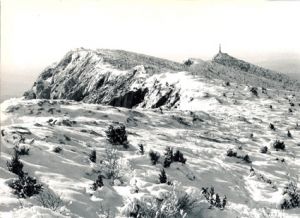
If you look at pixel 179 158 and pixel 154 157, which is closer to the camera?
pixel 154 157

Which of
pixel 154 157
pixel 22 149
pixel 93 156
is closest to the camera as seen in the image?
pixel 22 149

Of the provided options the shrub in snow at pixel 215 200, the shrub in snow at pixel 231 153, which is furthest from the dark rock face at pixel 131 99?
the shrub in snow at pixel 215 200

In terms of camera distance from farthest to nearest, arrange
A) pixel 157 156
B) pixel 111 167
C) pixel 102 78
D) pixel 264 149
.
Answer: pixel 102 78
pixel 264 149
pixel 157 156
pixel 111 167

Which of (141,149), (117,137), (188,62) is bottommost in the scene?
(141,149)

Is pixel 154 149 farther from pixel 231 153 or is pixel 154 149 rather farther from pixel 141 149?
pixel 231 153

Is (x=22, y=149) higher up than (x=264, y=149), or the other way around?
(x=264, y=149)

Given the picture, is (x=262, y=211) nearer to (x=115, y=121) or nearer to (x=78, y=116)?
(x=115, y=121)

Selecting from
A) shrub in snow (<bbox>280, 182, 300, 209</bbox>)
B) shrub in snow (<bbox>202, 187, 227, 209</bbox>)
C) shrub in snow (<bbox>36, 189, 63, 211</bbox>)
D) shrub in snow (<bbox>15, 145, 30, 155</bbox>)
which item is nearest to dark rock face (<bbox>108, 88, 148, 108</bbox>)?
shrub in snow (<bbox>15, 145, 30, 155</bbox>)

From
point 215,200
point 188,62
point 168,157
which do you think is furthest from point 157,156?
point 188,62

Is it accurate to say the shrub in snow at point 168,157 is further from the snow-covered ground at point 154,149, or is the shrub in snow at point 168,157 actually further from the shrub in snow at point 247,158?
the shrub in snow at point 247,158
